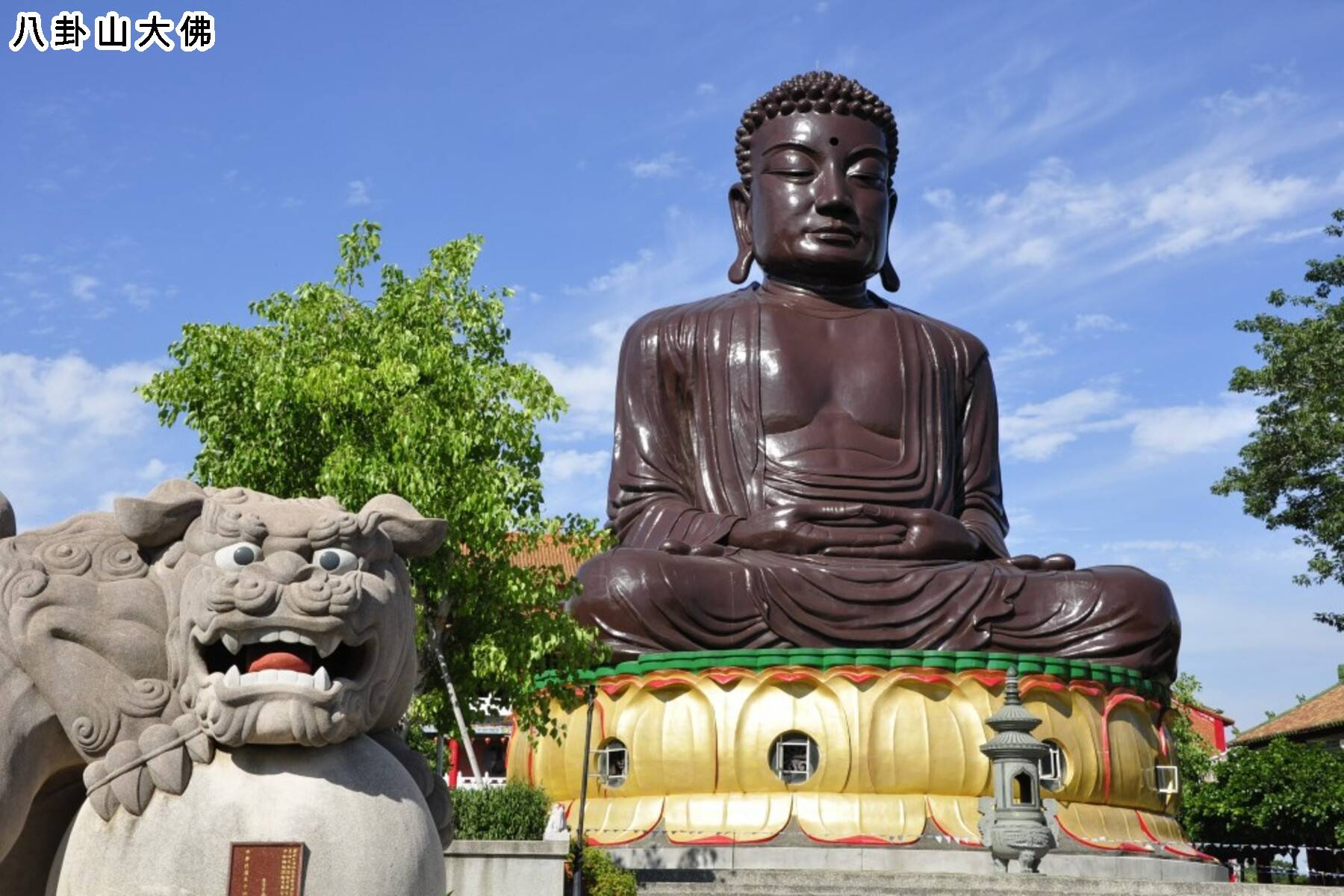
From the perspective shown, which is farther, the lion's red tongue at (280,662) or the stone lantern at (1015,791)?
the stone lantern at (1015,791)

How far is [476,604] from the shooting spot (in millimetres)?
10898

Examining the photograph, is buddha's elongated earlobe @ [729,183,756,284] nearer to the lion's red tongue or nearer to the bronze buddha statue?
the bronze buddha statue

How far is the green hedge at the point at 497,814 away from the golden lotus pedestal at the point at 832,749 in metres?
1.33

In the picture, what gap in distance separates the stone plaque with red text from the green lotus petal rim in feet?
25.4

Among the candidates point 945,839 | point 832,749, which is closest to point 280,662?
point 832,749

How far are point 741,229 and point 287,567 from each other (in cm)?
1199

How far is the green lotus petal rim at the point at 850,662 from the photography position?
12117 millimetres

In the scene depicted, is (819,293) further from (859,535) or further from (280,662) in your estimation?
(280,662)

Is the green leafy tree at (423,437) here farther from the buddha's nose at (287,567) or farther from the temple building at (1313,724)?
the temple building at (1313,724)

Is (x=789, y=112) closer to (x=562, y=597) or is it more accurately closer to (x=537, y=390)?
(x=537, y=390)

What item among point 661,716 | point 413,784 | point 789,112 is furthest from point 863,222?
point 413,784

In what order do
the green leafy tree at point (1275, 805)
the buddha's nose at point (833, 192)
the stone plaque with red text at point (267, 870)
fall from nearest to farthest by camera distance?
the stone plaque with red text at point (267, 870), the buddha's nose at point (833, 192), the green leafy tree at point (1275, 805)

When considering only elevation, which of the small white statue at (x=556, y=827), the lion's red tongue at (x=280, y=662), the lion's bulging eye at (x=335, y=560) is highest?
the lion's bulging eye at (x=335, y=560)

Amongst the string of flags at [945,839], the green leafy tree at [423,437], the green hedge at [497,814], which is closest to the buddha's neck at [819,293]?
the green leafy tree at [423,437]
